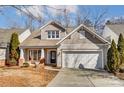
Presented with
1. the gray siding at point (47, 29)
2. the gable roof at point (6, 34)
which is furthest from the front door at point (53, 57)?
the gable roof at point (6, 34)

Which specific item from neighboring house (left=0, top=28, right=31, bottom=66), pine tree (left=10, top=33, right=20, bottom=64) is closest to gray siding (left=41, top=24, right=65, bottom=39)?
neighboring house (left=0, top=28, right=31, bottom=66)

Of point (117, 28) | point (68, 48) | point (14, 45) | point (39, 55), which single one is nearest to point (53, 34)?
point (39, 55)

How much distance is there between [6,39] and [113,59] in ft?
35.1

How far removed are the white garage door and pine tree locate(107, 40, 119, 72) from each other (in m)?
1.60

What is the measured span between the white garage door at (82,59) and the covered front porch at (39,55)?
6.50ft

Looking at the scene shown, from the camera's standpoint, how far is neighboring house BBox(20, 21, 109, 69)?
2284 cm

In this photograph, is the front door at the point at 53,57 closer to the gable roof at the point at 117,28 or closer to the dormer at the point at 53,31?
the dormer at the point at 53,31

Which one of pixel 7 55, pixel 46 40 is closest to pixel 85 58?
pixel 46 40

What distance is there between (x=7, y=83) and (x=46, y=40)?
11.1 meters

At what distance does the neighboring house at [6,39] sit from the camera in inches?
964

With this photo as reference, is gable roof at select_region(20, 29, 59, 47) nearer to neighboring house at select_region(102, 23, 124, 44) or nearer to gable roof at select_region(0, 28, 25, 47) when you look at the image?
gable roof at select_region(0, 28, 25, 47)

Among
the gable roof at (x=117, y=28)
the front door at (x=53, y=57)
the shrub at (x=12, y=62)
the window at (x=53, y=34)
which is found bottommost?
the shrub at (x=12, y=62)

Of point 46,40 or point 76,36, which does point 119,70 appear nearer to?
point 76,36
